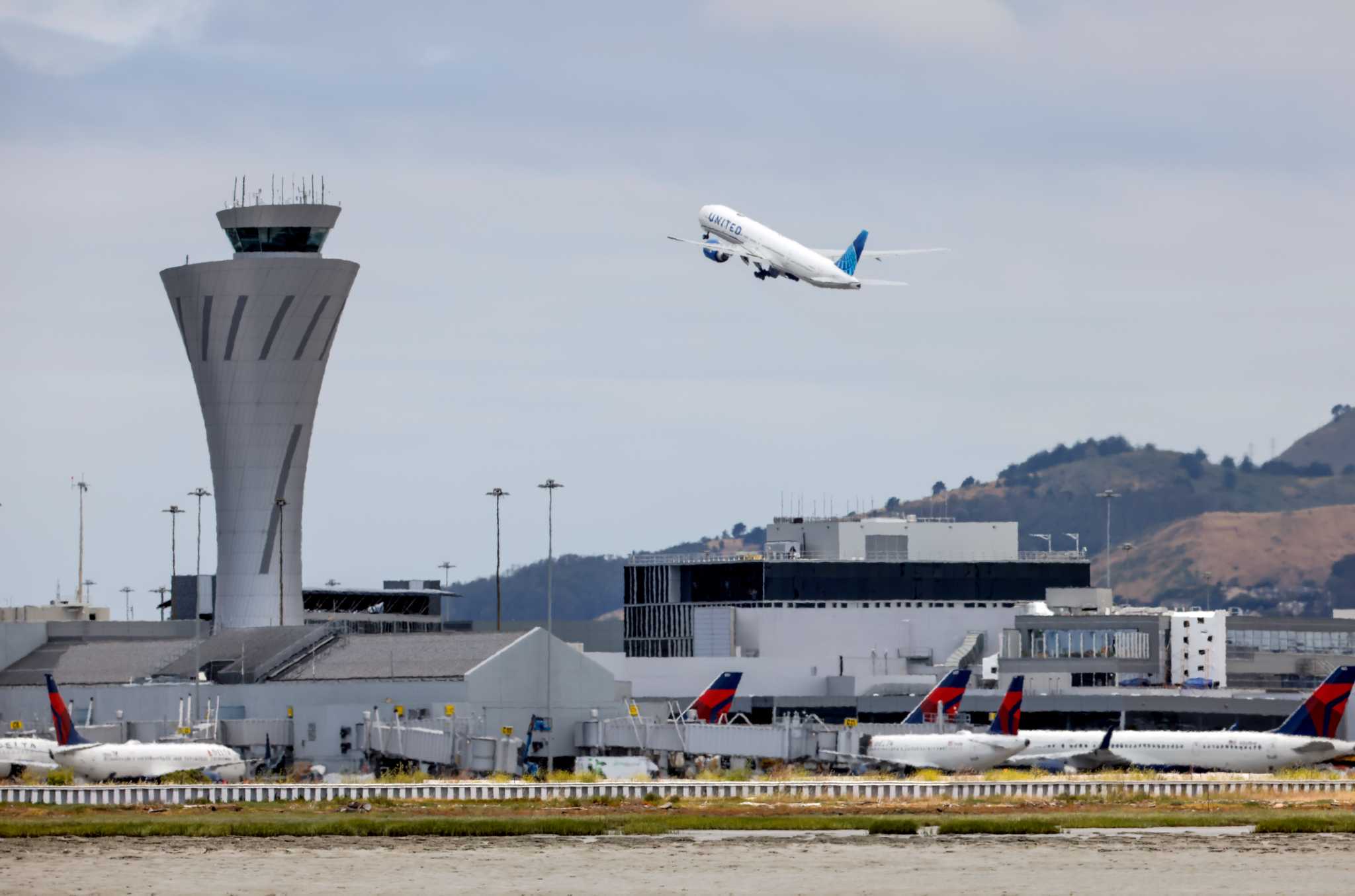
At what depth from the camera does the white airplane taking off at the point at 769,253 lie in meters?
174

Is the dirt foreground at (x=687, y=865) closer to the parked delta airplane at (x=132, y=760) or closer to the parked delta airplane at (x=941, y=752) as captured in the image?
the parked delta airplane at (x=132, y=760)

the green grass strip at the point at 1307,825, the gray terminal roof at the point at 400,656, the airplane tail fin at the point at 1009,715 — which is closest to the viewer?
the green grass strip at the point at 1307,825

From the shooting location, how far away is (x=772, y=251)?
582ft

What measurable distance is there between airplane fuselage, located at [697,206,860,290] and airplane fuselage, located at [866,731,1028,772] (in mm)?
52925

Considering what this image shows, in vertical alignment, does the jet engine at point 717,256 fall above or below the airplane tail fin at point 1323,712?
above

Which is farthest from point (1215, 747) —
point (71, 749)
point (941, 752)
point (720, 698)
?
point (71, 749)

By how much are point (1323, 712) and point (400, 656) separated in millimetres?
61702

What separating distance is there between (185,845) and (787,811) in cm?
2720

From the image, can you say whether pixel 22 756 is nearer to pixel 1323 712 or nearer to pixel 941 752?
pixel 941 752

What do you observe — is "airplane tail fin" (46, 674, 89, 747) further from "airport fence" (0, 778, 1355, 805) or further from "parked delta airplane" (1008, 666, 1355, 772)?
"parked delta airplane" (1008, 666, 1355, 772)

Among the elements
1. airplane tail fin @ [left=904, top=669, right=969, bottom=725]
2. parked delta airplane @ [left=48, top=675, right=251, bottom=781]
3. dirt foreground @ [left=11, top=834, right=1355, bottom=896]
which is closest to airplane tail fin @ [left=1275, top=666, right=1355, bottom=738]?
airplane tail fin @ [left=904, top=669, right=969, bottom=725]

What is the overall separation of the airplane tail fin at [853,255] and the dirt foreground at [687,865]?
10685cm

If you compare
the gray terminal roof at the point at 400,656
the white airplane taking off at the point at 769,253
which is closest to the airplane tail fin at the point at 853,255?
the white airplane taking off at the point at 769,253

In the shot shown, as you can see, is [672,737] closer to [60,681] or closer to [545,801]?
[545,801]
